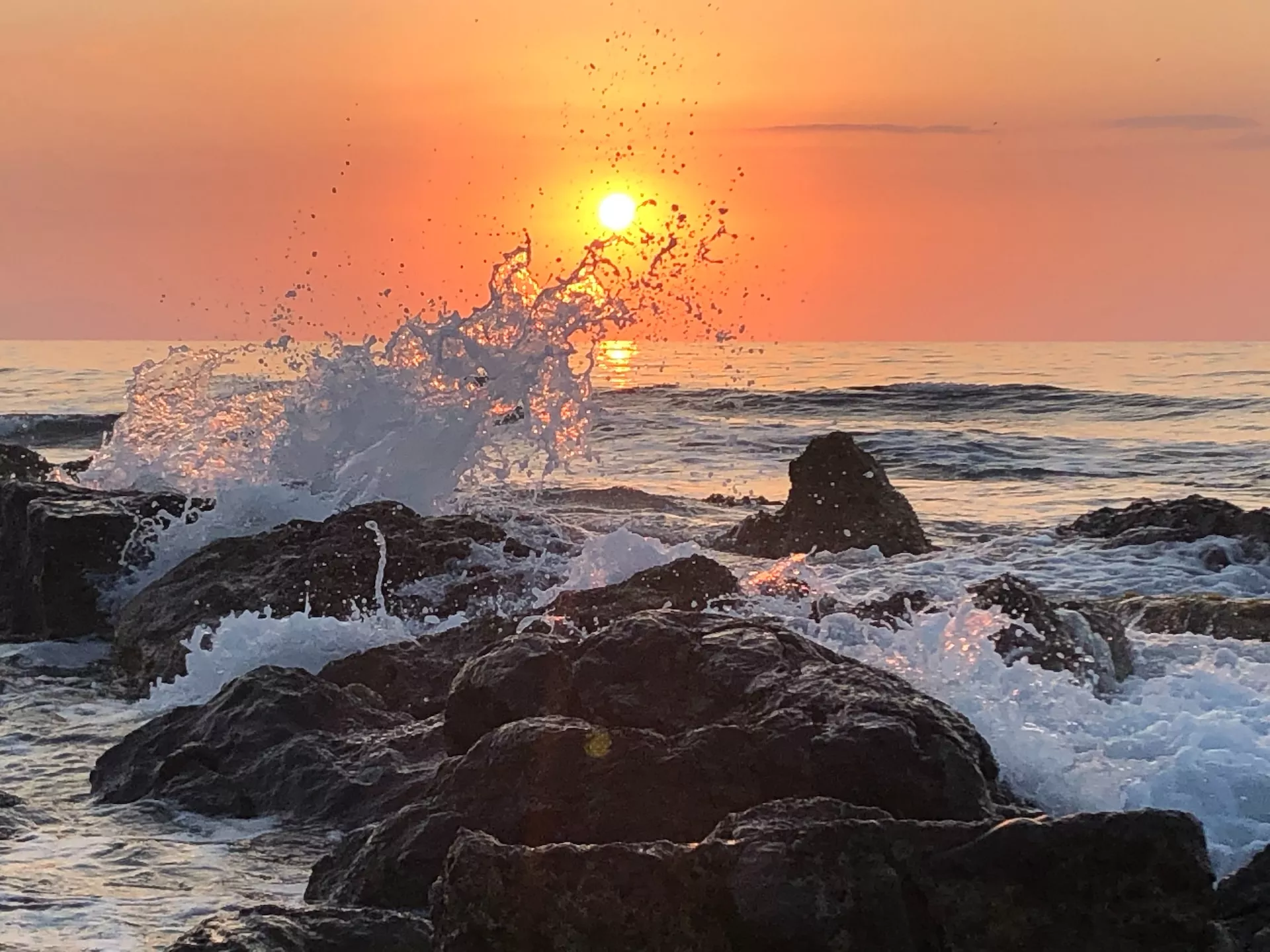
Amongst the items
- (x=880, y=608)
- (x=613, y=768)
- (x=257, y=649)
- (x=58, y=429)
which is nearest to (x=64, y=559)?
(x=257, y=649)

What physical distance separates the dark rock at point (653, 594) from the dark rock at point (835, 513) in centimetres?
373

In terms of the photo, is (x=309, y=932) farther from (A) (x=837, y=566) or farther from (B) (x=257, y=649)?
(A) (x=837, y=566)

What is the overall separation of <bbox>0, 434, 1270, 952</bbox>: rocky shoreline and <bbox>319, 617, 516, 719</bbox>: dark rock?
2 cm

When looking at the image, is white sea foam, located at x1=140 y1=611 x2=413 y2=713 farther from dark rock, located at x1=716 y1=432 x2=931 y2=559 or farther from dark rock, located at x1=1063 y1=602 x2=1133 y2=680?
dark rock, located at x1=716 y1=432 x2=931 y2=559

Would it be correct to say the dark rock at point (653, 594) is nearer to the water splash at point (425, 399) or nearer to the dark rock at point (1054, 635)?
the dark rock at point (1054, 635)

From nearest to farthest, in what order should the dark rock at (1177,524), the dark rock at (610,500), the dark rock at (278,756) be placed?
the dark rock at (278,756) → the dark rock at (1177,524) → the dark rock at (610,500)

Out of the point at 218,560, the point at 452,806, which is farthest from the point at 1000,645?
the point at 218,560

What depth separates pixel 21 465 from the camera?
12250 millimetres

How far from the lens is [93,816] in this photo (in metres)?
4.92

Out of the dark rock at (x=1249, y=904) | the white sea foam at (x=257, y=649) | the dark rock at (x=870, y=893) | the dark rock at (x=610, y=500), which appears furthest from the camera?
the dark rock at (x=610, y=500)

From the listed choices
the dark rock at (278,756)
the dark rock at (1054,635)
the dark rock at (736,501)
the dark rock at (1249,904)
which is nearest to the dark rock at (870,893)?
the dark rock at (1249,904)

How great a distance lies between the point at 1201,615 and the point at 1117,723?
244 cm

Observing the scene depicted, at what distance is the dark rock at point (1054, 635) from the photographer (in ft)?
19.2

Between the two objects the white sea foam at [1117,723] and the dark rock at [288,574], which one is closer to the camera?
the white sea foam at [1117,723]
